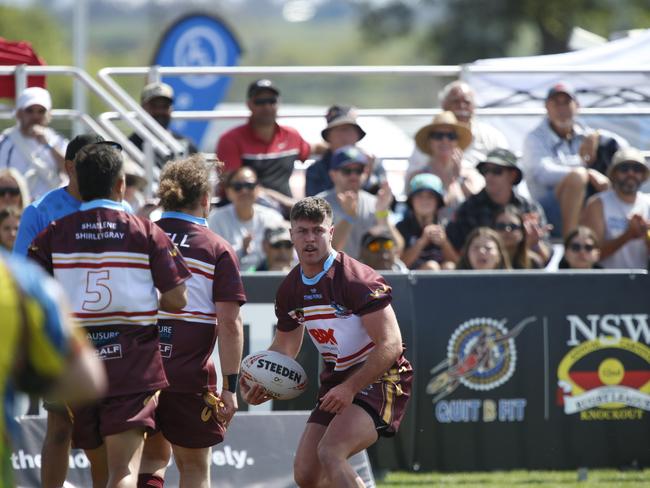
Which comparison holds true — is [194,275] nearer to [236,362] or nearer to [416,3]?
A: [236,362]

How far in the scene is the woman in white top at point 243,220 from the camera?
10109 millimetres

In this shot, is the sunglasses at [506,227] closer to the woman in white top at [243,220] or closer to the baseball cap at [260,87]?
the woman in white top at [243,220]

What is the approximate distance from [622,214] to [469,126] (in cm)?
165

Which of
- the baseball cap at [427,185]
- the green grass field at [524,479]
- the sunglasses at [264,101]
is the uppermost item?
the sunglasses at [264,101]

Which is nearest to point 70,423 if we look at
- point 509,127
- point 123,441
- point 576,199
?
point 123,441

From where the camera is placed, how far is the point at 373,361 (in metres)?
6.39

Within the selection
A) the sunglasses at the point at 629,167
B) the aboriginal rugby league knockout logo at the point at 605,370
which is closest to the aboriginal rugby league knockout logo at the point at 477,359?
the aboriginal rugby league knockout logo at the point at 605,370

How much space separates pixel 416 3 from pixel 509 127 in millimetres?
29628

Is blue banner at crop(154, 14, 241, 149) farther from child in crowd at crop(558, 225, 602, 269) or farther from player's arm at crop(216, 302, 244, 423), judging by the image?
player's arm at crop(216, 302, 244, 423)

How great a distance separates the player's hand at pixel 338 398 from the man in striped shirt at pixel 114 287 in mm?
940

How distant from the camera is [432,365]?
9.23m

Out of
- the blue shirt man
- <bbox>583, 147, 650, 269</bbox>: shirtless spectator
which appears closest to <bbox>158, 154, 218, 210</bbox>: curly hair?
the blue shirt man

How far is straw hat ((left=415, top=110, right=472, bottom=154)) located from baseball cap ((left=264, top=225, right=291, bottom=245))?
6.08ft

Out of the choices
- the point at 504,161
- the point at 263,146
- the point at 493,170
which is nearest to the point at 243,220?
the point at 263,146
